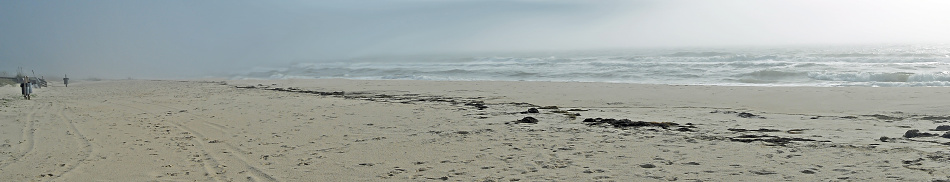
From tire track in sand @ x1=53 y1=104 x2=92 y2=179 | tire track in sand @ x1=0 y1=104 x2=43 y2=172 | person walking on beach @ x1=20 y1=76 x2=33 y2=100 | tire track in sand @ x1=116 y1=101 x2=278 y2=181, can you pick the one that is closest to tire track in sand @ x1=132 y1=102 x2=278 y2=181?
tire track in sand @ x1=116 y1=101 x2=278 y2=181

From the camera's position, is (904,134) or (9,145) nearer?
(904,134)

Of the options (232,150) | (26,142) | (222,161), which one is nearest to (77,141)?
(26,142)

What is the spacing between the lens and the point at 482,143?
279 inches

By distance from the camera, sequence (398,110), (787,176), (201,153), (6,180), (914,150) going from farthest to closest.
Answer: (398,110), (201,153), (914,150), (6,180), (787,176)

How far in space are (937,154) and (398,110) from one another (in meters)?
8.11

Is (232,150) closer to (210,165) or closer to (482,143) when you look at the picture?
(210,165)

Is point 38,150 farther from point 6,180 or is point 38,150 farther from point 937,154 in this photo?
point 937,154

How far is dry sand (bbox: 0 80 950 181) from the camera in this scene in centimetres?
533

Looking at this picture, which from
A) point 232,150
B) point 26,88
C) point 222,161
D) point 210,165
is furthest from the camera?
point 26,88

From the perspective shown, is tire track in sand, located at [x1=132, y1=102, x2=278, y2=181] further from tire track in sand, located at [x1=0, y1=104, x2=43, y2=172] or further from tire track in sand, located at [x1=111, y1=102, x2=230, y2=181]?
tire track in sand, located at [x1=0, y1=104, x2=43, y2=172]

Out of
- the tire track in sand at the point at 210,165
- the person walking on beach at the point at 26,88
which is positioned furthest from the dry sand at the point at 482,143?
the person walking on beach at the point at 26,88

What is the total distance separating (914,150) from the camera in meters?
5.82

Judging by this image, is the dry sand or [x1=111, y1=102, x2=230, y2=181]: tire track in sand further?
[x1=111, y1=102, x2=230, y2=181]: tire track in sand

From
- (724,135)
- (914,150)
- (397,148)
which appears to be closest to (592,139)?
(724,135)
